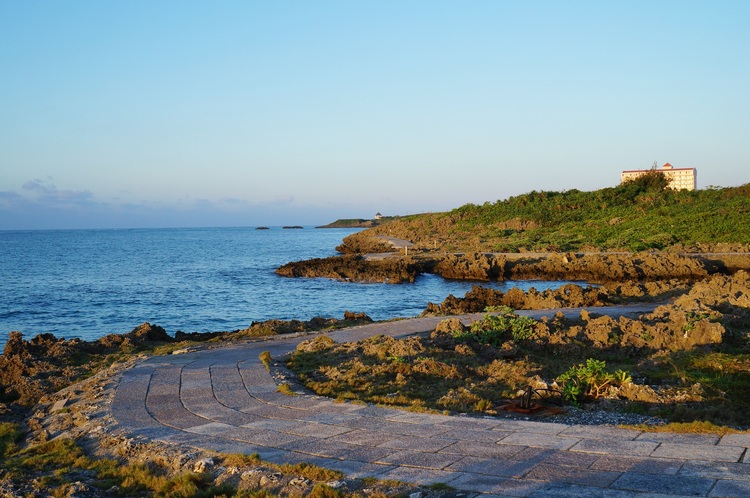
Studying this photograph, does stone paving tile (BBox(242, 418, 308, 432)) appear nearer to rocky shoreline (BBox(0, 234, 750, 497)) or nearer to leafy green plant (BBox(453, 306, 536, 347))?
rocky shoreline (BBox(0, 234, 750, 497))

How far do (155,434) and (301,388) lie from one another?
9.50 ft

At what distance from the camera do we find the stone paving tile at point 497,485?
6.19m

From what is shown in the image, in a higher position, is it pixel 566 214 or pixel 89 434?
pixel 566 214

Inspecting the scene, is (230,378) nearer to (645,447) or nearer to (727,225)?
(645,447)

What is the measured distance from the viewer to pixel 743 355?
1252 cm

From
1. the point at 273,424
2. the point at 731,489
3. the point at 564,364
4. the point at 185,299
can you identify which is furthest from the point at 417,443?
the point at 185,299

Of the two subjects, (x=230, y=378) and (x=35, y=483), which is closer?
(x=35, y=483)

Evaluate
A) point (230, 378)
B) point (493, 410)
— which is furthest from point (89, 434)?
point (493, 410)

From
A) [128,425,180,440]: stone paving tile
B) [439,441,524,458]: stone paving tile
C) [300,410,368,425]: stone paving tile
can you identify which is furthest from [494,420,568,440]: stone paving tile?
[128,425,180,440]: stone paving tile

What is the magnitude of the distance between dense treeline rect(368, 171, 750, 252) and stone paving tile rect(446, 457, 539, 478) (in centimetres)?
4111

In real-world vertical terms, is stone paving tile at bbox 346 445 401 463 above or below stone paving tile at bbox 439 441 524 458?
below

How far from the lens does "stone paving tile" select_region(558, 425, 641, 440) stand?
7.91 metres

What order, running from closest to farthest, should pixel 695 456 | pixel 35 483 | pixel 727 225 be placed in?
1. pixel 695 456
2. pixel 35 483
3. pixel 727 225

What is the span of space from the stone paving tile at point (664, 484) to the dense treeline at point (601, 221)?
135 ft
